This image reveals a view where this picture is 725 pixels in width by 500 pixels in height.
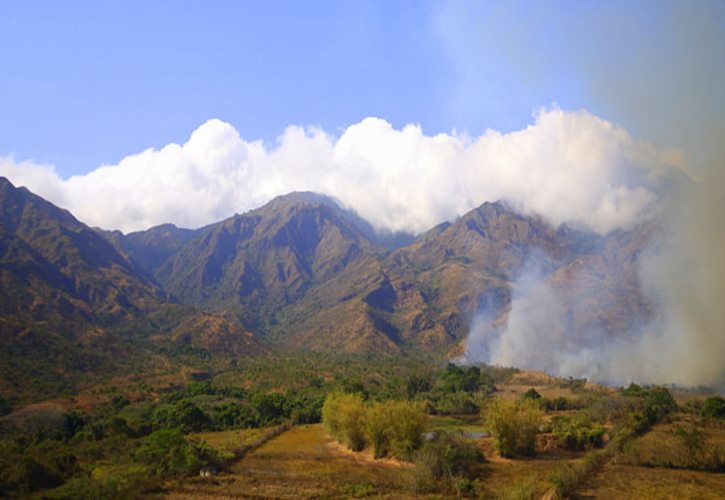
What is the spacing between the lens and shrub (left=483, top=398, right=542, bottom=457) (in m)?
51.3

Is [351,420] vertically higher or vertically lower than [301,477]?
higher

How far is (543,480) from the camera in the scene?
41594 mm

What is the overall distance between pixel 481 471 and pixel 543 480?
586 centimetres

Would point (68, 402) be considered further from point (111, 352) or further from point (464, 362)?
point (464, 362)

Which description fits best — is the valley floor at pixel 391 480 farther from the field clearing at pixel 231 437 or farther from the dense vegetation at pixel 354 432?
the field clearing at pixel 231 437

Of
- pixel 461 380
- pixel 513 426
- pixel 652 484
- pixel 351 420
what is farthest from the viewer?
pixel 461 380

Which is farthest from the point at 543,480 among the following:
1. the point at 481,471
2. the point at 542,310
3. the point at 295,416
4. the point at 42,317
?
the point at 542,310

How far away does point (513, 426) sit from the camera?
51375 mm

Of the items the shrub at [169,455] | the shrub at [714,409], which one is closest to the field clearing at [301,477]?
the shrub at [169,455]

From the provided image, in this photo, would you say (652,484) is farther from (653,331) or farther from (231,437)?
(653,331)

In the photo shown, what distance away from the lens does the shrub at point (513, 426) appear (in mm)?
51312

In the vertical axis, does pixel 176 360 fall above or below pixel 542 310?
below

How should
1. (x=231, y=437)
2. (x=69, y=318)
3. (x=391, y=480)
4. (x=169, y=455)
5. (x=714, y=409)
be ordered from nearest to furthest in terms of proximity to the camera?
(x=391, y=480)
(x=169, y=455)
(x=231, y=437)
(x=714, y=409)
(x=69, y=318)

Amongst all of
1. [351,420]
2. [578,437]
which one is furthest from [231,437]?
[578,437]
